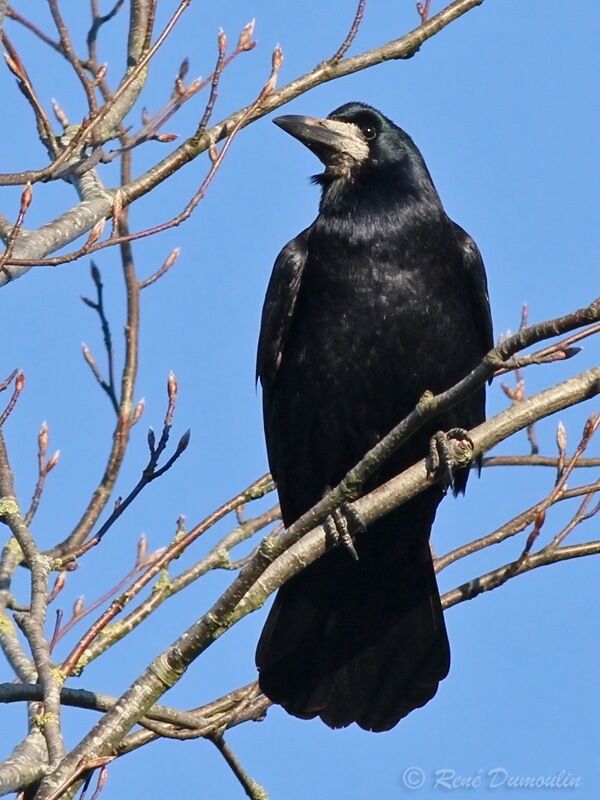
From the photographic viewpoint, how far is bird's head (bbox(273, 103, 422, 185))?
6078 millimetres

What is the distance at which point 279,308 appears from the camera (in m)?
5.65

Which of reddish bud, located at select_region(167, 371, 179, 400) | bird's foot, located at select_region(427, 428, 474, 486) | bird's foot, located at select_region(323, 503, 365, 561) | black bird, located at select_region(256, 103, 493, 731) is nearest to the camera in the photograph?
bird's foot, located at select_region(427, 428, 474, 486)

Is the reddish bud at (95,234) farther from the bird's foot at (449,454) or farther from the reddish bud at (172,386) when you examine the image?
the bird's foot at (449,454)

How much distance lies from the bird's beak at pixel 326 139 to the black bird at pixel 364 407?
263 millimetres

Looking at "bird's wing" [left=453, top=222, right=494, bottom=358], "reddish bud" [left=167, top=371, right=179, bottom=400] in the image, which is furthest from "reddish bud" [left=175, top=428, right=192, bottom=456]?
"bird's wing" [left=453, top=222, right=494, bottom=358]

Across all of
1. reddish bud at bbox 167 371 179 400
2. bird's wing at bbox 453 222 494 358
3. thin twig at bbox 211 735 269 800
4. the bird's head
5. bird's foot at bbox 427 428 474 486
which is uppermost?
the bird's head

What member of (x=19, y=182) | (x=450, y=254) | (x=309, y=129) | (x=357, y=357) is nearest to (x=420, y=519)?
(x=357, y=357)

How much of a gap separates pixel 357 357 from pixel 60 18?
1.80 metres

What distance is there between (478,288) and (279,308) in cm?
87

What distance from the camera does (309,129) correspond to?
20.1 ft

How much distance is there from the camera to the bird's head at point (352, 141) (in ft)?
19.9

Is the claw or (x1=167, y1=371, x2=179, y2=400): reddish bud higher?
(x1=167, y1=371, x2=179, y2=400): reddish bud

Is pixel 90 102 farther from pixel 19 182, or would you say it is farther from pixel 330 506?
pixel 330 506

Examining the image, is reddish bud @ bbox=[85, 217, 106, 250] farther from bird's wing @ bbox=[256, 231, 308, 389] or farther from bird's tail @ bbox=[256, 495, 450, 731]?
bird's tail @ bbox=[256, 495, 450, 731]
